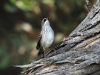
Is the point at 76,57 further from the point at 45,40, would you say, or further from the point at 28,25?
the point at 28,25

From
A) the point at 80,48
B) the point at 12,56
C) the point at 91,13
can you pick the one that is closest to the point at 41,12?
the point at 12,56

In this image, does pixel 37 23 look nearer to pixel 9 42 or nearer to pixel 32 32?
pixel 32 32

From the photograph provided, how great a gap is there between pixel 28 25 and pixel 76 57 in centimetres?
307

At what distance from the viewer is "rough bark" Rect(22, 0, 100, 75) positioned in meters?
2.43

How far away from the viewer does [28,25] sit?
547 cm

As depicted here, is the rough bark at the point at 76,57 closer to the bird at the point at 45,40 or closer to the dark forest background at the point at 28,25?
the bird at the point at 45,40

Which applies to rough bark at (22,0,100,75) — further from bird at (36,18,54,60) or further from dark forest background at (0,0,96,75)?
dark forest background at (0,0,96,75)

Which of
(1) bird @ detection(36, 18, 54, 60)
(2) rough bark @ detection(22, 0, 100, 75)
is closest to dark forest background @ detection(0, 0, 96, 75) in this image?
(1) bird @ detection(36, 18, 54, 60)

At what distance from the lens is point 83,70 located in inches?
95.8

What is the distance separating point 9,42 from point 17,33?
0.59ft

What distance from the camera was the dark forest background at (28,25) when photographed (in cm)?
465

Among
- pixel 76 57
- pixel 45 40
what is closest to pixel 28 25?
pixel 45 40

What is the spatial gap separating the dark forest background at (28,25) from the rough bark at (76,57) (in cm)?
168

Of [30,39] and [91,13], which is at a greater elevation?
[30,39]
